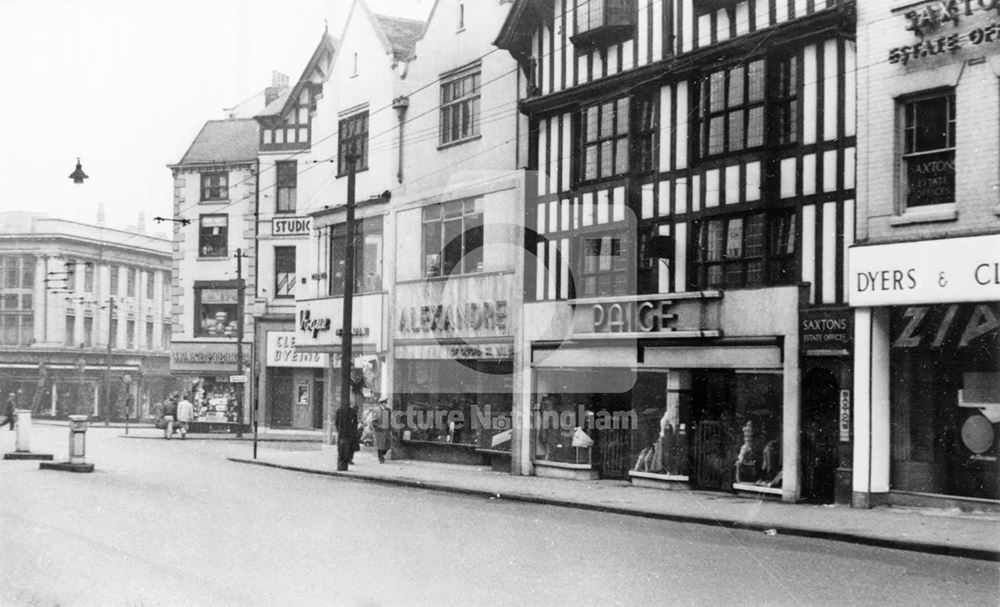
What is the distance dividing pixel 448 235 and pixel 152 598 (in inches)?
756

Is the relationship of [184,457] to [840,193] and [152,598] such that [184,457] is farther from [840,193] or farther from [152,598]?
[152,598]

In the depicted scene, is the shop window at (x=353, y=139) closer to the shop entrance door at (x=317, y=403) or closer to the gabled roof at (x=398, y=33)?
the gabled roof at (x=398, y=33)

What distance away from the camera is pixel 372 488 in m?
21.7

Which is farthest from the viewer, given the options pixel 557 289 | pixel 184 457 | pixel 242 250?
pixel 242 250

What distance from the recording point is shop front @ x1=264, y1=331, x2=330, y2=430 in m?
49.6

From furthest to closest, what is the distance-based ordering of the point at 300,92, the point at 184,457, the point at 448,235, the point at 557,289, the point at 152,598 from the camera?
1. the point at 300,92
2. the point at 184,457
3. the point at 448,235
4. the point at 557,289
5. the point at 152,598

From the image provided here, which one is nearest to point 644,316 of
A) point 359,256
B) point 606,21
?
point 606,21

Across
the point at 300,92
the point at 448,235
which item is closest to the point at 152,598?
the point at 448,235

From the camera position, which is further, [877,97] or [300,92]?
[300,92]

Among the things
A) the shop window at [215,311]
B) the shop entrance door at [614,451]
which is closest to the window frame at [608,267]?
the shop entrance door at [614,451]

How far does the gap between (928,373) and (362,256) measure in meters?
18.6

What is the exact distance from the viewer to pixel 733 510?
57.2ft

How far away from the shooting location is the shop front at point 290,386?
163ft

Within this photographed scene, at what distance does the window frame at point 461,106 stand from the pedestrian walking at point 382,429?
7277 millimetres
